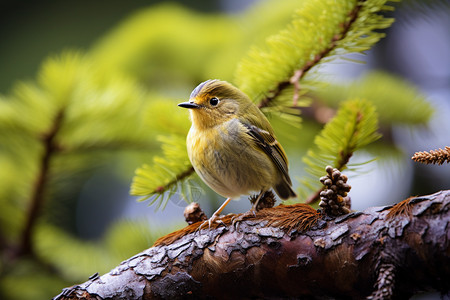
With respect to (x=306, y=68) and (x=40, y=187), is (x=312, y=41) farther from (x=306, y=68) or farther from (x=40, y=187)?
(x=40, y=187)

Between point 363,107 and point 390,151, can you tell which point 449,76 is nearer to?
point 390,151

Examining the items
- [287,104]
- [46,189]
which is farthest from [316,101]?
[46,189]

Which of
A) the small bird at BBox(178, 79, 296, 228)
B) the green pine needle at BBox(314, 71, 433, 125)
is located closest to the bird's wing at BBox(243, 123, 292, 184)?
the small bird at BBox(178, 79, 296, 228)

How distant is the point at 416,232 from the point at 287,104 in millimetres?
800

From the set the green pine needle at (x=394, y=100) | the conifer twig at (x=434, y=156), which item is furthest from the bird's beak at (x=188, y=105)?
the conifer twig at (x=434, y=156)

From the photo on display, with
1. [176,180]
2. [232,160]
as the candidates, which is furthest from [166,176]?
[232,160]

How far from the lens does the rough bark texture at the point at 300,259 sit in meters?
1.23

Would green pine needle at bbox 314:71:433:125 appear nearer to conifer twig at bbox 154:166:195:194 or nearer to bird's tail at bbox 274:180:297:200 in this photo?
bird's tail at bbox 274:180:297:200

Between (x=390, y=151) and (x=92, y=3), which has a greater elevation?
(x=92, y=3)

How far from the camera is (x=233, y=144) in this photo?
2.13 meters

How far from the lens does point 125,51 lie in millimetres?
3555

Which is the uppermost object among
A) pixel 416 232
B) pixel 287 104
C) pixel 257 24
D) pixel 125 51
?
pixel 125 51

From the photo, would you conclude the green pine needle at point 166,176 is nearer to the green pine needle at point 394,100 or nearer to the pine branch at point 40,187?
the pine branch at point 40,187

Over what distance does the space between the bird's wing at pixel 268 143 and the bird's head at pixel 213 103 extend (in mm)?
123
